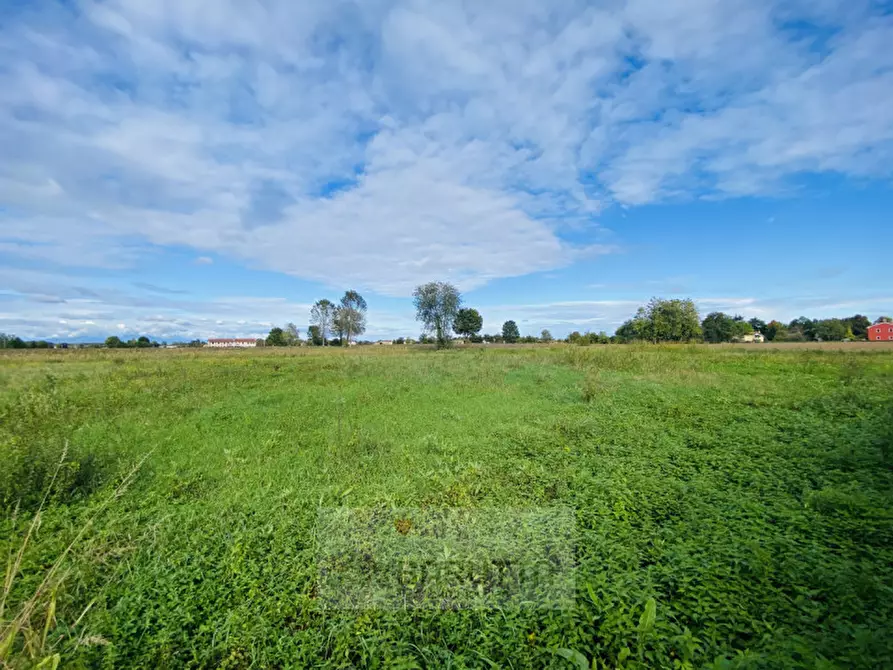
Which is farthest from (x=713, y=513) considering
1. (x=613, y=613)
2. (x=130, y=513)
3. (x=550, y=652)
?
(x=130, y=513)

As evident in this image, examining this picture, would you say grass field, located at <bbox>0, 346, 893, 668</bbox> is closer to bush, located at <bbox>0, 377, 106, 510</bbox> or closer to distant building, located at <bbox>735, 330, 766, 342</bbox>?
bush, located at <bbox>0, 377, 106, 510</bbox>

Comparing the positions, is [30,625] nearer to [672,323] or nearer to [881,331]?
[672,323]

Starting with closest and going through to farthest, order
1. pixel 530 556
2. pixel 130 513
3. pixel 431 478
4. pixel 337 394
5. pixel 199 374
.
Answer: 1. pixel 530 556
2. pixel 130 513
3. pixel 431 478
4. pixel 337 394
5. pixel 199 374

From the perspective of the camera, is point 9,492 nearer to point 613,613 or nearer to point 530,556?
point 530,556

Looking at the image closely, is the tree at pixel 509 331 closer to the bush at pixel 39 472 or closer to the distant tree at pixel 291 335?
the distant tree at pixel 291 335

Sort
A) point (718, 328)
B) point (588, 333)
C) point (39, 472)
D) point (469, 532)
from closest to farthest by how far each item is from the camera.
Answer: point (469, 532)
point (39, 472)
point (588, 333)
point (718, 328)

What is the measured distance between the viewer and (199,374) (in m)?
15.8

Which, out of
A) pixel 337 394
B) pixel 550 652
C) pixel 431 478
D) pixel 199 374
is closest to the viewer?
pixel 550 652

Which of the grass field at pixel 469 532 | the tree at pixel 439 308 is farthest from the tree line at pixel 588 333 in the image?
the grass field at pixel 469 532

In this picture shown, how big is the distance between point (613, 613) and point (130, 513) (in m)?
5.13

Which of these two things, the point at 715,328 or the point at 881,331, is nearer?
the point at 881,331

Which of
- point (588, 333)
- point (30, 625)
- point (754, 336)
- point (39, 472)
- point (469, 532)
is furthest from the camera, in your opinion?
point (754, 336)

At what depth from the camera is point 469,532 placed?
3758 mm

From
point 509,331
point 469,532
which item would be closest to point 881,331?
point 509,331
